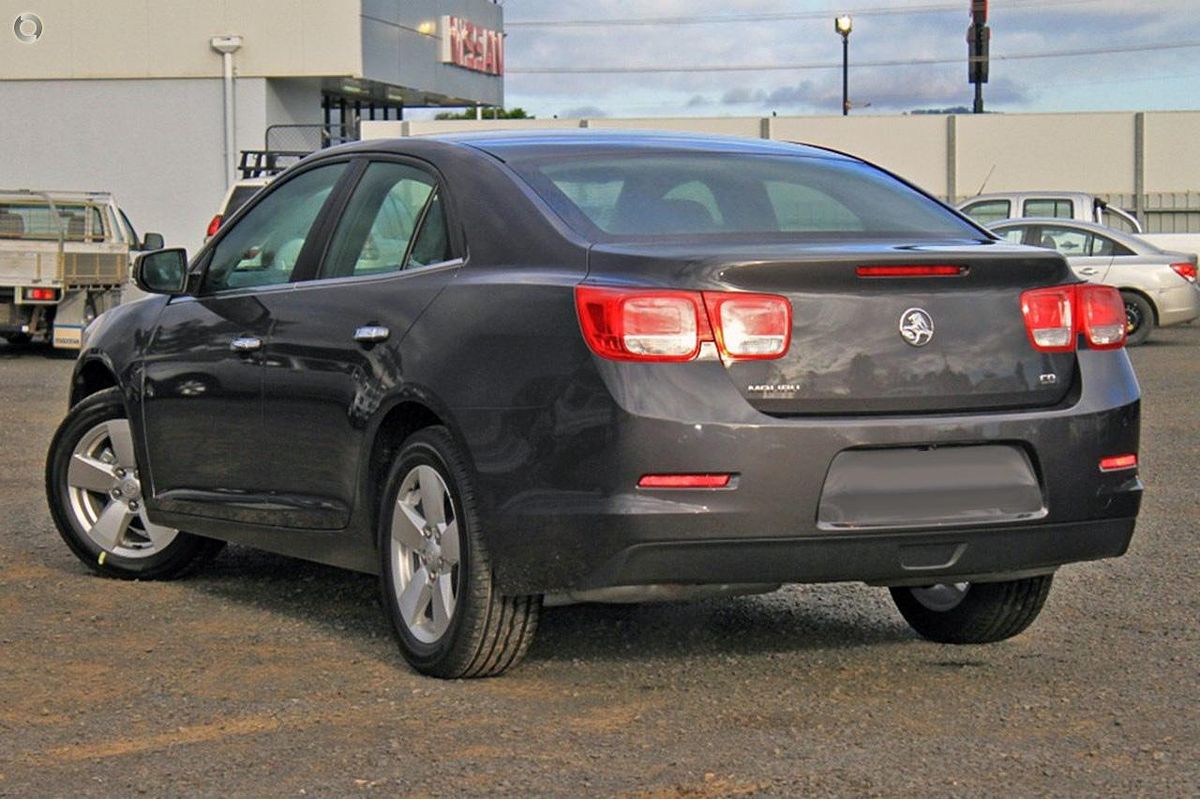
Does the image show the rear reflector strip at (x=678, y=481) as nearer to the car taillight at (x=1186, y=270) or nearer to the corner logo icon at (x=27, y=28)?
the car taillight at (x=1186, y=270)

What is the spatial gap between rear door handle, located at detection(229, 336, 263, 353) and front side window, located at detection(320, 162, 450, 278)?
1.07 feet

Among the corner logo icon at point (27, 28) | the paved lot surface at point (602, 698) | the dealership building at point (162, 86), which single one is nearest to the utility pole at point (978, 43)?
the dealership building at point (162, 86)

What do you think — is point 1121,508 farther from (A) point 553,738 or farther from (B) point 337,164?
(B) point 337,164

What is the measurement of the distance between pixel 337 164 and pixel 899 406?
2384 mm

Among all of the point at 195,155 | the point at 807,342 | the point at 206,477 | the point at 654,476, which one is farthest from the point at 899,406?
the point at 195,155

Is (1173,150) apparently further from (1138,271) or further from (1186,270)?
(1138,271)

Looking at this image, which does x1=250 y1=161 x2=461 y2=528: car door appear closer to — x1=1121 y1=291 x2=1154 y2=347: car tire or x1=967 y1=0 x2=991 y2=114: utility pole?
x1=1121 y1=291 x2=1154 y2=347: car tire

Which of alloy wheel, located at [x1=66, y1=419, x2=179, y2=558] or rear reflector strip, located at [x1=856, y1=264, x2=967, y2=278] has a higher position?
rear reflector strip, located at [x1=856, y1=264, x2=967, y2=278]

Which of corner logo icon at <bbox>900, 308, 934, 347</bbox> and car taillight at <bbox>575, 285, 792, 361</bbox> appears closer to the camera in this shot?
car taillight at <bbox>575, 285, 792, 361</bbox>

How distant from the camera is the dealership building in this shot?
4241cm

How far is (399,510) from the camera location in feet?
20.1

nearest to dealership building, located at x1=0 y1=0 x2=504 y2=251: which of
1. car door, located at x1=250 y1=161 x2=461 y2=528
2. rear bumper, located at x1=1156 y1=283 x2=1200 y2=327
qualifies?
rear bumper, located at x1=1156 y1=283 x2=1200 y2=327

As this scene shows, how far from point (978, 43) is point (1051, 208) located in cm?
2256

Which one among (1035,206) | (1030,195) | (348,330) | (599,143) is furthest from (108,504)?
(1035,206)
